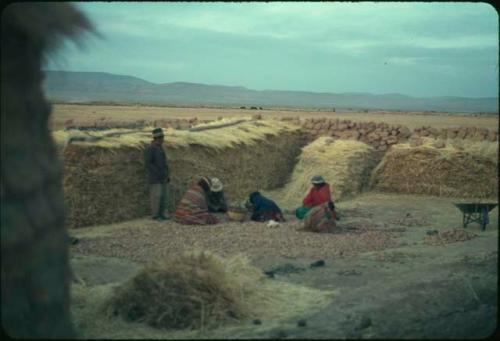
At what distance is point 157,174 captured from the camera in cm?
1419

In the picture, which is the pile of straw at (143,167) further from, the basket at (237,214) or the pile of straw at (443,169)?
the pile of straw at (443,169)

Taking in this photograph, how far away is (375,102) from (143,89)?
55.5m

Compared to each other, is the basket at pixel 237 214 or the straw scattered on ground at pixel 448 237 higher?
the straw scattered on ground at pixel 448 237

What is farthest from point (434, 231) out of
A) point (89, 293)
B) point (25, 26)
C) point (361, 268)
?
point (25, 26)

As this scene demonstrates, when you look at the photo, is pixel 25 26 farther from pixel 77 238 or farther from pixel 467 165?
pixel 467 165

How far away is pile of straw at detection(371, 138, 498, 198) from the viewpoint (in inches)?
698

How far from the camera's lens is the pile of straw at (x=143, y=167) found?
43.4 ft

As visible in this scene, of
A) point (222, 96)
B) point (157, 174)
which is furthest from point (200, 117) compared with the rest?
point (222, 96)

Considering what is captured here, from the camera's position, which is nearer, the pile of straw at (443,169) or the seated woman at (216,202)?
the seated woman at (216,202)

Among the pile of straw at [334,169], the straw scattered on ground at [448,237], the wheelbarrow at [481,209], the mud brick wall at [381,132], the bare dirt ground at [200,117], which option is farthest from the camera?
the bare dirt ground at [200,117]

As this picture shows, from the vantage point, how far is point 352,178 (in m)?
18.4

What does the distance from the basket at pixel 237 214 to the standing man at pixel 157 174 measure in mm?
1394

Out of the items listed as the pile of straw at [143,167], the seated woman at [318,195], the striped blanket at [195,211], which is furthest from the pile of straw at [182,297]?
the seated woman at [318,195]

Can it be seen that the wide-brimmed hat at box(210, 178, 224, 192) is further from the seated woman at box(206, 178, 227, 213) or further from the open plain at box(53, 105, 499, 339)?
the open plain at box(53, 105, 499, 339)
